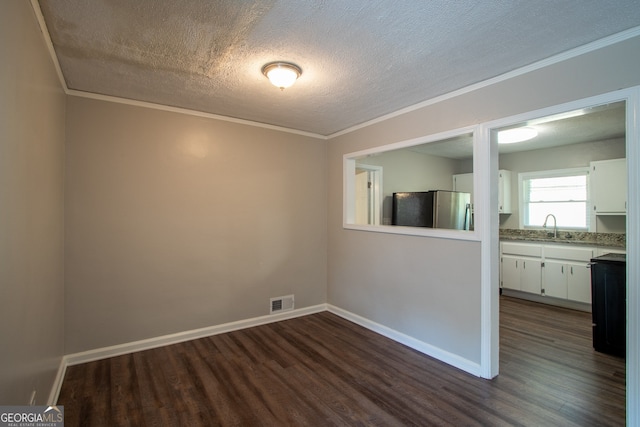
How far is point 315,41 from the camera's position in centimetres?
198

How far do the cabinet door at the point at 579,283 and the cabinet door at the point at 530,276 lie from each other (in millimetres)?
369

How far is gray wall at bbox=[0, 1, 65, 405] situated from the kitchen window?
21.2 ft

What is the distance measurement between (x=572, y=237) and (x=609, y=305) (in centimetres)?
212

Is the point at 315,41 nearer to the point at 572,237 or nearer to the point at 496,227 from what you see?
the point at 496,227

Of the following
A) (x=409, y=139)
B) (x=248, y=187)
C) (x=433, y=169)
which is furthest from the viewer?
(x=433, y=169)

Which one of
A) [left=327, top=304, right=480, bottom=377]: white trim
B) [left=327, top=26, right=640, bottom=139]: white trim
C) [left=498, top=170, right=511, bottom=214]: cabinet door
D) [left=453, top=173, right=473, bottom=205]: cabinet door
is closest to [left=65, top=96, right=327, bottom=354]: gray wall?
[left=327, top=304, right=480, bottom=377]: white trim

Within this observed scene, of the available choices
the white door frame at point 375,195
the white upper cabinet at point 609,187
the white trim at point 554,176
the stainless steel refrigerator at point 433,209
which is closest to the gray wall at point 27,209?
the white door frame at point 375,195

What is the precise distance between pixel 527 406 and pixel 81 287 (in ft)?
12.6

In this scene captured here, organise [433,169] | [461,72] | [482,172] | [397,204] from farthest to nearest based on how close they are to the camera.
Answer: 1. [433,169]
2. [397,204]
3. [482,172]
4. [461,72]

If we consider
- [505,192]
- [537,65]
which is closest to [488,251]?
[537,65]

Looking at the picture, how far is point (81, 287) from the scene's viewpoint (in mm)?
2768

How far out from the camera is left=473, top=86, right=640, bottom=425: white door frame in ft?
5.85

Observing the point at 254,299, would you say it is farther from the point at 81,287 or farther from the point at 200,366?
the point at 81,287

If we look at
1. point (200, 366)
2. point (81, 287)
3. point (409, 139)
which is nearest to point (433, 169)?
point (409, 139)
